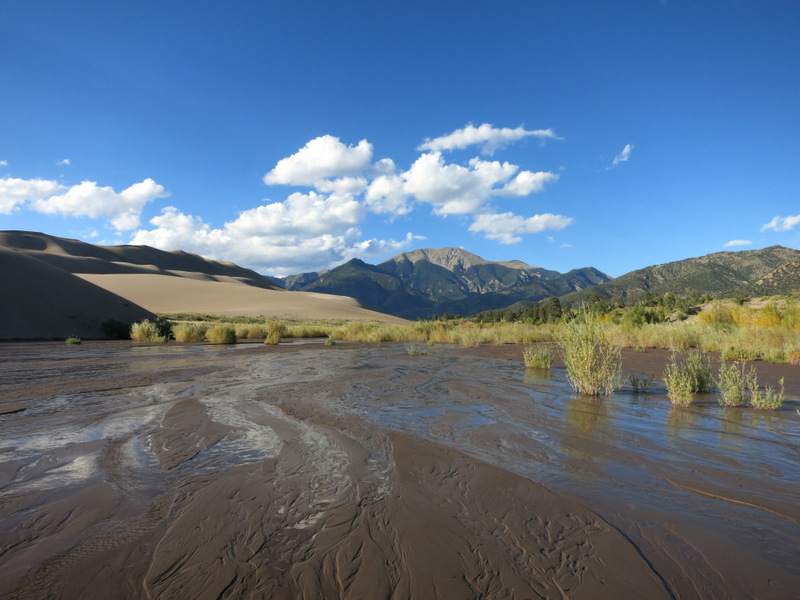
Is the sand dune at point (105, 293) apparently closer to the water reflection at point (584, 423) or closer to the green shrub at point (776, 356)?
the water reflection at point (584, 423)

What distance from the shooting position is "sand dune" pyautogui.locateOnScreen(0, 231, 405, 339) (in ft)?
97.0

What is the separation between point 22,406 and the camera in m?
8.26

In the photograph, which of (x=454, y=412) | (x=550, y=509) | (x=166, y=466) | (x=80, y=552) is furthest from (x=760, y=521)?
(x=166, y=466)

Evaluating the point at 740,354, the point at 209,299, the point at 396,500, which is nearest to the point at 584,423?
the point at 396,500

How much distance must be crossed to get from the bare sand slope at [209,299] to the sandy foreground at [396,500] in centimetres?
7525

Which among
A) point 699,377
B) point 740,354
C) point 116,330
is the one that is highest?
point 740,354

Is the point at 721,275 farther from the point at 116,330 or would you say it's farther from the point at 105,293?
the point at 105,293

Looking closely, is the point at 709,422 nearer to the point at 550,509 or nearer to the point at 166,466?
the point at 550,509

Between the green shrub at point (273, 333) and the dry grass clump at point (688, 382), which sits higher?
the dry grass clump at point (688, 382)

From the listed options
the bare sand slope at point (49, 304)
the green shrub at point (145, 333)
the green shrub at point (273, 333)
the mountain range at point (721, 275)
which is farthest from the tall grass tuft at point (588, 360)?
the mountain range at point (721, 275)

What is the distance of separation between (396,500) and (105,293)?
1654 inches

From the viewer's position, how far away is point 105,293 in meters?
37.7

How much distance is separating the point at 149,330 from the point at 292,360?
16.8 meters

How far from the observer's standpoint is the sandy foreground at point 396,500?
2.93m
